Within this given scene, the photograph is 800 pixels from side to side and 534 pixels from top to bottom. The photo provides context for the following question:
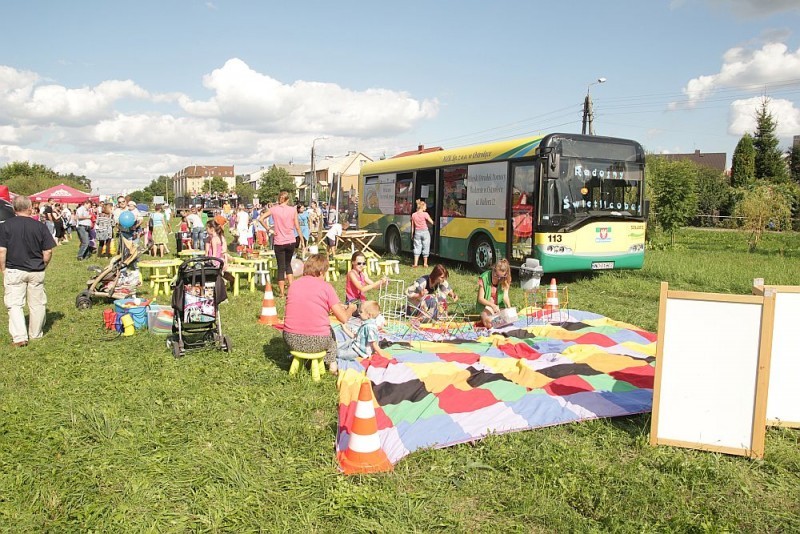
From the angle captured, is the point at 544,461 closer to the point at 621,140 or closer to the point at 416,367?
the point at 416,367

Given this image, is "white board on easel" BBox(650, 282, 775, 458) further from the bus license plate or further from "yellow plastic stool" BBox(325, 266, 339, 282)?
"yellow plastic stool" BBox(325, 266, 339, 282)

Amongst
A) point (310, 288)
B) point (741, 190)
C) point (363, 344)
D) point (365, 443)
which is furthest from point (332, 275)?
point (741, 190)

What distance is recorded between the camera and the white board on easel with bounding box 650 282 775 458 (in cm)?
412

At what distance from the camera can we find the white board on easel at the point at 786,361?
15.1 feet

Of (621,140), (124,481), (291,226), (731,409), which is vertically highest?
(621,140)

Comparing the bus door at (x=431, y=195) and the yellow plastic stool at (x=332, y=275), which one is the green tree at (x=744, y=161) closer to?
the bus door at (x=431, y=195)

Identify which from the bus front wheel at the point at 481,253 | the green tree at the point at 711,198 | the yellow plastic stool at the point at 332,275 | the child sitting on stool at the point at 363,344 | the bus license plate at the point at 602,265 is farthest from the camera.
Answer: the green tree at the point at 711,198

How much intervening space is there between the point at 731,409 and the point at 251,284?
30.7 feet

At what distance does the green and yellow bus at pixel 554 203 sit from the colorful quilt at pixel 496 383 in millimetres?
4190

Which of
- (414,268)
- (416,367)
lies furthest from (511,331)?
(414,268)

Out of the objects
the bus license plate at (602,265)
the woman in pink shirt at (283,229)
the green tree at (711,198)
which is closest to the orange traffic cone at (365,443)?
the woman in pink shirt at (283,229)

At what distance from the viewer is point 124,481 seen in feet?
12.4

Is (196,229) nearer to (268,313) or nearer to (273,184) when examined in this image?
(268,313)

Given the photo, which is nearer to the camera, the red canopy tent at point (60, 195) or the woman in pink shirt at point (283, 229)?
the woman in pink shirt at point (283, 229)
